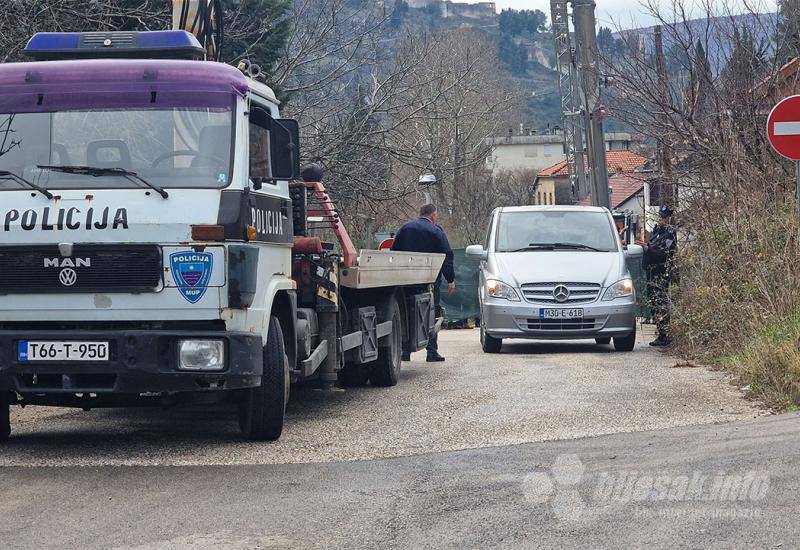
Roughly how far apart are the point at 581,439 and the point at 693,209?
8220 millimetres

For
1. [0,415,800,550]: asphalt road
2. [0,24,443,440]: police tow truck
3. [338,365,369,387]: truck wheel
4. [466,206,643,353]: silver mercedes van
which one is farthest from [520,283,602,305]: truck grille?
[0,415,800,550]: asphalt road

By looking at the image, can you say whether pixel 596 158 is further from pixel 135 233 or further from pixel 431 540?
pixel 431 540

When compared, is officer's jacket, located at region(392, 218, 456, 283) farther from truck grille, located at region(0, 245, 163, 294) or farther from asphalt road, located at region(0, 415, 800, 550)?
truck grille, located at region(0, 245, 163, 294)

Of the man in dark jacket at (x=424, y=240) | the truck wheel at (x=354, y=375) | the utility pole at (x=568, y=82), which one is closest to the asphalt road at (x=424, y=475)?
the truck wheel at (x=354, y=375)

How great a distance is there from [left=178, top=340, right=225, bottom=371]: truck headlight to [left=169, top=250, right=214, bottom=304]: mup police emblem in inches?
10.1

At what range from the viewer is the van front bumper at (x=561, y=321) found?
16.7m

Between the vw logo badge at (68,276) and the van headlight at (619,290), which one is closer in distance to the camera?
→ the vw logo badge at (68,276)

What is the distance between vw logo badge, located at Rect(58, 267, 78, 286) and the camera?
26.8ft

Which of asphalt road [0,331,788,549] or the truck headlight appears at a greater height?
the truck headlight

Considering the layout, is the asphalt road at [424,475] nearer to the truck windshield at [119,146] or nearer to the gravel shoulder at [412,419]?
the gravel shoulder at [412,419]

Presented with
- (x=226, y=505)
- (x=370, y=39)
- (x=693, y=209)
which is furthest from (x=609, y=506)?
(x=370, y=39)

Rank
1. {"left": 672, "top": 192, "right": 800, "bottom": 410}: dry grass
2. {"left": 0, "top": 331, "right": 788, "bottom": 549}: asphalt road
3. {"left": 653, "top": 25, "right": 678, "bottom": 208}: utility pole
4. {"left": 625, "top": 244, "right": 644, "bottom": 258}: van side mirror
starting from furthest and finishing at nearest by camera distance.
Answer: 1. {"left": 653, "top": 25, "right": 678, "bottom": 208}: utility pole
2. {"left": 625, "top": 244, "right": 644, "bottom": 258}: van side mirror
3. {"left": 672, "top": 192, "right": 800, "bottom": 410}: dry grass
4. {"left": 0, "top": 331, "right": 788, "bottom": 549}: asphalt road

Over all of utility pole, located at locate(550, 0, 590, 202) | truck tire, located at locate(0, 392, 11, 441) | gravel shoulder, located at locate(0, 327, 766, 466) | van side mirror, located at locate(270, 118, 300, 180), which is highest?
utility pole, located at locate(550, 0, 590, 202)

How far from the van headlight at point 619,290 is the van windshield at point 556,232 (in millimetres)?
710
